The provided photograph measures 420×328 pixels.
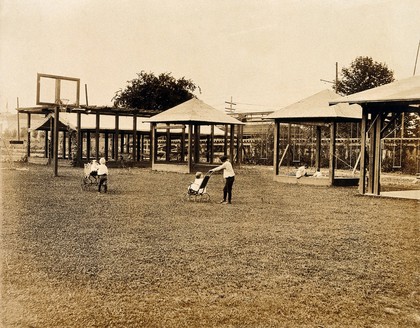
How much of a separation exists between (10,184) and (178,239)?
10855mm

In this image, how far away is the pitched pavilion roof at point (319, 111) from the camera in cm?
1986

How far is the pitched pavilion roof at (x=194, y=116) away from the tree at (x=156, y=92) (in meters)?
20.9

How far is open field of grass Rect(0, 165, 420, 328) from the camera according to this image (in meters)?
4.92

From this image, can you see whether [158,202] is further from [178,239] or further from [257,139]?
[257,139]

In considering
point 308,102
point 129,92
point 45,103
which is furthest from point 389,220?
point 129,92

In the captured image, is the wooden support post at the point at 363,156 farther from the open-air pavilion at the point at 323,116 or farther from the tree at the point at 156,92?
the tree at the point at 156,92

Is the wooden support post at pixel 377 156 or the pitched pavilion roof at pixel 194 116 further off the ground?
the pitched pavilion roof at pixel 194 116

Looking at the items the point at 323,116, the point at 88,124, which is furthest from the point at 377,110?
the point at 88,124

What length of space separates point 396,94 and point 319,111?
18.2 feet

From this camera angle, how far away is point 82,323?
4586mm

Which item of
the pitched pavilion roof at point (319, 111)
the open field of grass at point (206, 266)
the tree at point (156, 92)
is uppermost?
the tree at point (156, 92)

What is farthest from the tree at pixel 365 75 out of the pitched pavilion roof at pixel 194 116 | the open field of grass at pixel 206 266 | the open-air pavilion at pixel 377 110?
the open field of grass at pixel 206 266

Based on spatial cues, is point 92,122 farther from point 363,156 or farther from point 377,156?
point 377,156

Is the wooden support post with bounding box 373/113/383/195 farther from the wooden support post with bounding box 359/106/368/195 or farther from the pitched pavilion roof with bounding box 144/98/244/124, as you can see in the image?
the pitched pavilion roof with bounding box 144/98/244/124
